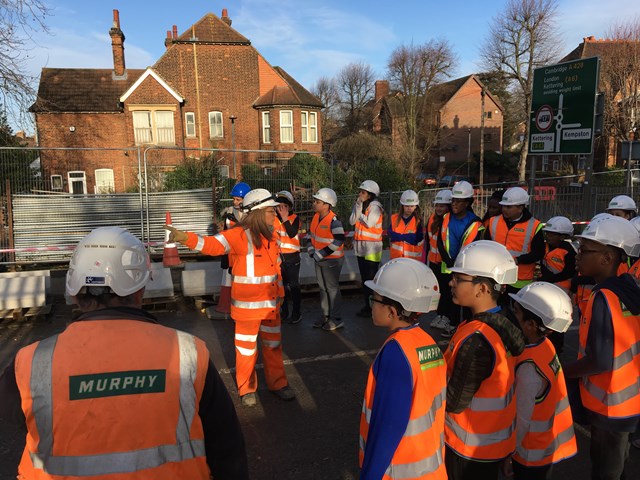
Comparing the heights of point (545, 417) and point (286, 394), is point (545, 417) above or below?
above

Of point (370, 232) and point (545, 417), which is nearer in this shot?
point (545, 417)

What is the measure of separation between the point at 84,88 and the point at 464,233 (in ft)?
94.1

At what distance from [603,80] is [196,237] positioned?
2998 centimetres

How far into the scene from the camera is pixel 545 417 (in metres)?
2.60

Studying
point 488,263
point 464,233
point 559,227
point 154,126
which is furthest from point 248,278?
point 154,126

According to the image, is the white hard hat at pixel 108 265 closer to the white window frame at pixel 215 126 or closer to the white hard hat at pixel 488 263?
the white hard hat at pixel 488 263

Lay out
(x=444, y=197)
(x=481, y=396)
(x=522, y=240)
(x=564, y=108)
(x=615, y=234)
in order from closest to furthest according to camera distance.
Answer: (x=481, y=396) → (x=615, y=234) → (x=522, y=240) → (x=444, y=197) → (x=564, y=108)

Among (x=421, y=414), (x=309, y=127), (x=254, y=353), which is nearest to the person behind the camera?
(x=421, y=414)

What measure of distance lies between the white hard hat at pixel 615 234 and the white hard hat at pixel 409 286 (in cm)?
140

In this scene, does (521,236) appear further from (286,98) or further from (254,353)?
(286,98)

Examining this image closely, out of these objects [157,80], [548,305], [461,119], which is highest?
[157,80]

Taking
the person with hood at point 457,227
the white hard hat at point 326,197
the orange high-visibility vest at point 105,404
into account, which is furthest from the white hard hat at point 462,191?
the orange high-visibility vest at point 105,404

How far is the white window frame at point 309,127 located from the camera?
31000mm

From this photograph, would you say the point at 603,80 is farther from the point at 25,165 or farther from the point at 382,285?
the point at 382,285
